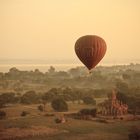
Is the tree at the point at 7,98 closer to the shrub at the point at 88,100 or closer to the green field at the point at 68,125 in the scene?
the green field at the point at 68,125

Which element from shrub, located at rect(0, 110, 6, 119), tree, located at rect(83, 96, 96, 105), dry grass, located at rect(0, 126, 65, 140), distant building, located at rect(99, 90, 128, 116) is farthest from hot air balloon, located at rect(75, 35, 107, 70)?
shrub, located at rect(0, 110, 6, 119)

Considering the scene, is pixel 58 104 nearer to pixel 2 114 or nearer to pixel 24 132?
pixel 24 132

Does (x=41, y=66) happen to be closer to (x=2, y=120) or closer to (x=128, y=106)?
(x=2, y=120)

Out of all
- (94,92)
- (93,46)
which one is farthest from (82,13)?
(94,92)

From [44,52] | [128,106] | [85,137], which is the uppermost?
[44,52]

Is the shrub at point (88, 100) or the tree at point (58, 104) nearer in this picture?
the tree at point (58, 104)

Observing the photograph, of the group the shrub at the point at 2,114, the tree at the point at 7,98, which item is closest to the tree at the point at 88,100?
the tree at the point at 7,98
